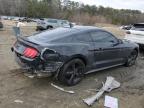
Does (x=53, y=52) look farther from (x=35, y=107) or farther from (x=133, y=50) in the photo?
(x=133, y=50)

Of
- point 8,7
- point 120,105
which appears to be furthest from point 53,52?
point 8,7

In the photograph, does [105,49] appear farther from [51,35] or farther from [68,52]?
[51,35]

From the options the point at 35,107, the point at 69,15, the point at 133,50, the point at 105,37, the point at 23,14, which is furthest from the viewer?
the point at 23,14

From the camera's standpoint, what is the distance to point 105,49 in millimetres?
7410

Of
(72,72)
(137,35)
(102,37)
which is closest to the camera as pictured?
(72,72)

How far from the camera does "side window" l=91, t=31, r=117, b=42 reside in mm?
7309

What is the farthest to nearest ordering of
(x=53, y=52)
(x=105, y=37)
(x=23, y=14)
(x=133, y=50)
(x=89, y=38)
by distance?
(x=23, y=14) < (x=133, y=50) < (x=105, y=37) < (x=89, y=38) < (x=53, y=52)

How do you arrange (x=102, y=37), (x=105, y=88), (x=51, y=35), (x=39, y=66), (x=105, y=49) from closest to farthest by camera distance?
(x=39, y=66) → (x=105, y=88) → (x=51, y=35) → (x=105, y=49) → (x=102, y=37)

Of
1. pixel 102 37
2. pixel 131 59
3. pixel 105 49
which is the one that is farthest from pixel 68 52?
pixel 131 59

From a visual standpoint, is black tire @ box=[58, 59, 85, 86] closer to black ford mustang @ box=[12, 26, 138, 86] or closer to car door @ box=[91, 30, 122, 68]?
black ford mustang @ box=[12, 26, 138, 86]

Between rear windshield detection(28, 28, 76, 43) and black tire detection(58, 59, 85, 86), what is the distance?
795 mm

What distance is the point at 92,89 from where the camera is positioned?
6438mm

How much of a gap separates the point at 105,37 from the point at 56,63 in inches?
91.7

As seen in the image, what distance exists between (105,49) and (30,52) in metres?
2.43
